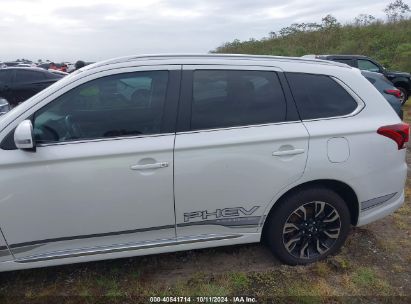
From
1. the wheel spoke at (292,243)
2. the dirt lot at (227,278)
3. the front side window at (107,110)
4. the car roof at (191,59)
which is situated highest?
the car roof at (191,59)

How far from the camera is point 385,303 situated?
282 centimetres

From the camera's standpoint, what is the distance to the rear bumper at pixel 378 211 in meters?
3.26

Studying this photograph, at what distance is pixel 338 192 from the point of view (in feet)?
10.5

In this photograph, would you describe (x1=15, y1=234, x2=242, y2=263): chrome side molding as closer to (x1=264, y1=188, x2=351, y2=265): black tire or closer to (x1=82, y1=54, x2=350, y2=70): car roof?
(x1=264, y1=188, x2=351, y2=265): black tire

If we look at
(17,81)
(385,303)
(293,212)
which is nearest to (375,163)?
(293,212)

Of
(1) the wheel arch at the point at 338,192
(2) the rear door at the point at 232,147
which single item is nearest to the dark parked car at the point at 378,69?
(1) the wheel arch at the point at 338,192

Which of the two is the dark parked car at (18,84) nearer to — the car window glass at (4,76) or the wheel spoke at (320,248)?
the car window glass at (4,76)

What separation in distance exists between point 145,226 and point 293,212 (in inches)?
46.9

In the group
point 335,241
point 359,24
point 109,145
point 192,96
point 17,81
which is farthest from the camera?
point 359,24

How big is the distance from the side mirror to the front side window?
17 centimetres

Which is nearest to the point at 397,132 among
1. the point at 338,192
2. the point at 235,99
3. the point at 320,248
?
the point at 338,192

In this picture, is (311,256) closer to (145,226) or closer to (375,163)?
(375,163)

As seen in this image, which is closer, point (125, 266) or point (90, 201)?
point (90, 201)

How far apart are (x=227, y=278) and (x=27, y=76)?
1055 cm
